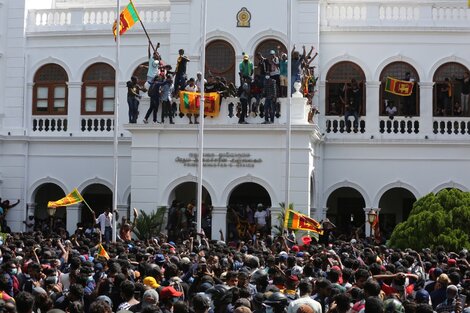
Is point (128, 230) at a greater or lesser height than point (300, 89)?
lesser

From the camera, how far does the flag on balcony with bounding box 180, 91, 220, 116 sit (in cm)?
2955

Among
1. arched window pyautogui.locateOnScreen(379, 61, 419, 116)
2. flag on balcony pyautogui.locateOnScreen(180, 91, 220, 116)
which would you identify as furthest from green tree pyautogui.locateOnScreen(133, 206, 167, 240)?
arched window pyautogui.locateOnScreen(379, 61, 419, 116)

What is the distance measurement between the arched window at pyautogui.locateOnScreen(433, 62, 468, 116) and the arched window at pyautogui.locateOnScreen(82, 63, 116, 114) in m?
11.4

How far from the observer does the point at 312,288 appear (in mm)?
12656

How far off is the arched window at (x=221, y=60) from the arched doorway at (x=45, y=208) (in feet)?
24.3

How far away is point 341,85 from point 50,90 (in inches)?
415

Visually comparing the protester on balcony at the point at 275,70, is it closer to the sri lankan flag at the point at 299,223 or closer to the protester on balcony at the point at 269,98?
the protester on balcony at the point at 269,98

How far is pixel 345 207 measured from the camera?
1363 inches

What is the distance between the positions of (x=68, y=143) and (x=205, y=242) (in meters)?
14.4

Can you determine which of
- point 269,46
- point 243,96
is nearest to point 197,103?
point 243,96

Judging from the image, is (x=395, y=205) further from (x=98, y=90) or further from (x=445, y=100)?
(x=98, y=90)

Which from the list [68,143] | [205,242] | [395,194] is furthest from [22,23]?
[205,242]

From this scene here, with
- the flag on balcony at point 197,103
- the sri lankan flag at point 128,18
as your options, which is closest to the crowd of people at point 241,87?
the flag on balcony at point 197,103

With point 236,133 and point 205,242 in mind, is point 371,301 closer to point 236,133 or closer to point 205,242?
point 205,242
